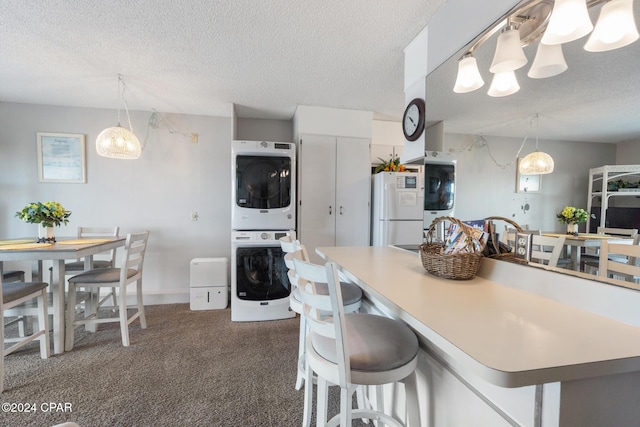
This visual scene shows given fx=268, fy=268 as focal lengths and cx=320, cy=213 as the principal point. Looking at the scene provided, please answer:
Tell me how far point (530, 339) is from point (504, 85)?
106 cm

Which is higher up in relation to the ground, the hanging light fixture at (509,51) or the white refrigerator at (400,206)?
the hanging light fixture at (509,51)

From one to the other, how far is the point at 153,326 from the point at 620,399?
321 cm

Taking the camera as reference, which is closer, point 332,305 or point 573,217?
point 332,305

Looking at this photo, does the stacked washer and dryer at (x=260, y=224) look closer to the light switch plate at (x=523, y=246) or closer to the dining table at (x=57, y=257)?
the dining table at (x=57, y=257)

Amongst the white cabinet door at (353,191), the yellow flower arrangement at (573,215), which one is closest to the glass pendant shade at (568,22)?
the yellow flower arrangement at (573,215)

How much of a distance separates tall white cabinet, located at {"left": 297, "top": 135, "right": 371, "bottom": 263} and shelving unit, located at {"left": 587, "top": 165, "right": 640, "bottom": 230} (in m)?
2.26

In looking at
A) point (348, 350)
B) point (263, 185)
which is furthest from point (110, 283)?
point (348, 350)

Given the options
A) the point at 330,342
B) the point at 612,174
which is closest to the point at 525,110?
the point at 612,174

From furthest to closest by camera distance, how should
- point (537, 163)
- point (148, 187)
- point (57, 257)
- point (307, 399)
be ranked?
1. point (148, 187)
2. point (57, 257)
3. point (307, 399)
4. point (537, 163)

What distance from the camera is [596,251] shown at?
2.85ft

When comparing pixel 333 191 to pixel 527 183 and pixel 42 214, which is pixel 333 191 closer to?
pixel 527 183

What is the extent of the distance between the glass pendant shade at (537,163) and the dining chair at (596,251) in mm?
302

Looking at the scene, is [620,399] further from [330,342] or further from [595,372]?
[330,342]

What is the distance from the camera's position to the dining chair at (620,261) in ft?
2.48
